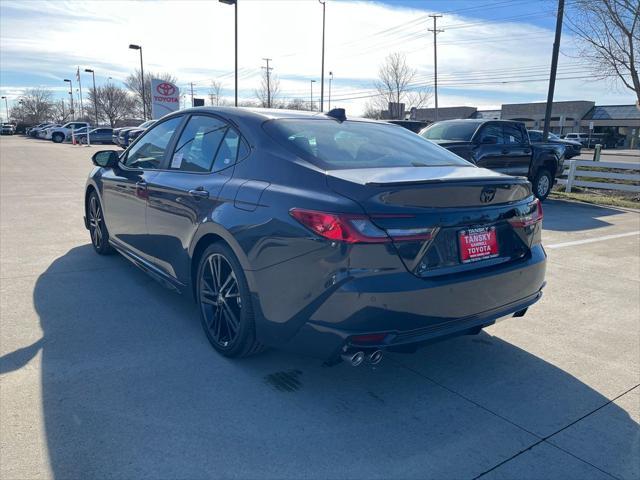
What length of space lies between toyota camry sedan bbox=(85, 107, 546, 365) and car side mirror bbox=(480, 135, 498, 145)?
7007 mm

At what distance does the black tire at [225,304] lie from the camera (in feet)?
10.5

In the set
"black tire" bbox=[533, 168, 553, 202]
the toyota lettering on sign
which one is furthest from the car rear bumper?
the toyota lettering on sign

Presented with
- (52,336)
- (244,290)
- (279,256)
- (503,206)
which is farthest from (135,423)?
(503,206)

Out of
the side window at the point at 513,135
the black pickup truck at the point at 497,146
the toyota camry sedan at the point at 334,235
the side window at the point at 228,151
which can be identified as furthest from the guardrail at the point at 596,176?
the side window at the point at 228,151

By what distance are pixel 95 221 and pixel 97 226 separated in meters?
0.08

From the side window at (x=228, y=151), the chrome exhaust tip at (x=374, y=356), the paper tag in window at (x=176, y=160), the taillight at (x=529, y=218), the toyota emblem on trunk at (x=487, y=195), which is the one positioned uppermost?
the side window at (x=228, y=151)

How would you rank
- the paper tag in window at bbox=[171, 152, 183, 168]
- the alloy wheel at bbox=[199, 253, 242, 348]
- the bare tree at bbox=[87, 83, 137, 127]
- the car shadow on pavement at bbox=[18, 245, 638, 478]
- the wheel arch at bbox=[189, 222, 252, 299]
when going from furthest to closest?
1. the bare tree at bbox=[87, 83, 137, 127]
2. the paper tag in window at bbox=[171, 152, 183, 168]
3. the alloy wheel at bbox=[199, 253, 242, 348]
4. the wheel arch at bbox=[189, 222, 252, 299]
5. the car shadow on pavement at bbox=[18, 245, 638, 478]

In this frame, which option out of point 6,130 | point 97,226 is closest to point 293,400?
point 97,226

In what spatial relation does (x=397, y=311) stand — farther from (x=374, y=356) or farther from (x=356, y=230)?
(x=356, y=230)

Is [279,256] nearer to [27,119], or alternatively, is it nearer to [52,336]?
[52,336]

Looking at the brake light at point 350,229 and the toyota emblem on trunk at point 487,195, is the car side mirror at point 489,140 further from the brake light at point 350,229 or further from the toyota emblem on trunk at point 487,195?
the brake light at point 350,229

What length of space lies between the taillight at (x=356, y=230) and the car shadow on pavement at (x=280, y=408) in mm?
1033

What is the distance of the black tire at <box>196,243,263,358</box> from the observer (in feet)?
10.5

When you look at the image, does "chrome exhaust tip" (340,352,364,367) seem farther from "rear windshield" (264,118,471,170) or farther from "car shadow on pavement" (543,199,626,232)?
"car shadow on pavement" (543,199,626,232)
